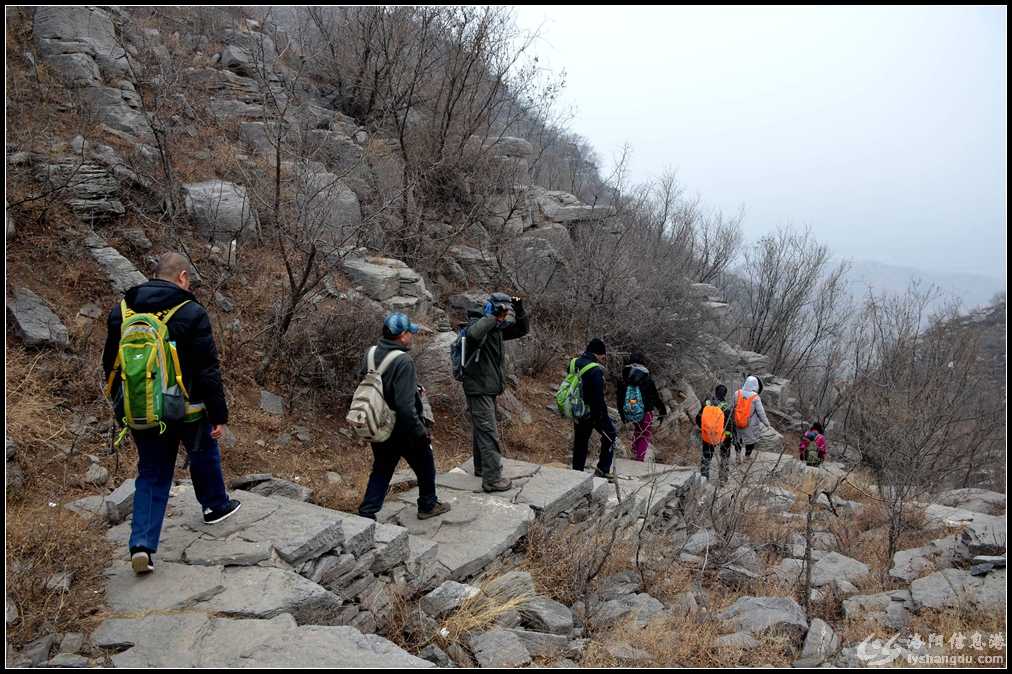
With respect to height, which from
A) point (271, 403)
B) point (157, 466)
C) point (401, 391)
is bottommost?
point (271, 403)

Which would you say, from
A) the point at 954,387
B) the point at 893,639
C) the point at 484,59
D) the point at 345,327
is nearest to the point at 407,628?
the point at 893,639

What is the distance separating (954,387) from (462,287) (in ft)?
40.2

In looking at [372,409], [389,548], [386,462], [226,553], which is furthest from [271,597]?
[386,462]

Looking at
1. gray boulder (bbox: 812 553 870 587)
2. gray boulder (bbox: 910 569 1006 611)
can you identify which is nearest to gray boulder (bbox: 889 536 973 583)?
gray boulder (bbox: 812 553 870 587)

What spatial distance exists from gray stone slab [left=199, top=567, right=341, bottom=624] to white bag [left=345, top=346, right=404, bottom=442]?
1186mm

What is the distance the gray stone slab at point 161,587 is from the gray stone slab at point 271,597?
0.07 m

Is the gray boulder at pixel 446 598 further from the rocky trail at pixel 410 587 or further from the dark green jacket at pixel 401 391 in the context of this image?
the dark green jacket at pixel 401 391

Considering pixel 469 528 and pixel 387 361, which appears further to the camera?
pixel 469 528

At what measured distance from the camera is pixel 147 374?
12.1 ft

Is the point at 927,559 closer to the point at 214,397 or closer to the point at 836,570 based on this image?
the point at 836,570

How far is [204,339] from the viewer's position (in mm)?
3934

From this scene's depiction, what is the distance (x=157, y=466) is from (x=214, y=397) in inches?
21.3

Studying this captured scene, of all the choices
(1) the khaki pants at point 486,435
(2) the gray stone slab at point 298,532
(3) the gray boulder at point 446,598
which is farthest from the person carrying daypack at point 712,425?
(2) the gray stone slab at point 298,532

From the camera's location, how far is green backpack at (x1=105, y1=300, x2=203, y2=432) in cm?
366
